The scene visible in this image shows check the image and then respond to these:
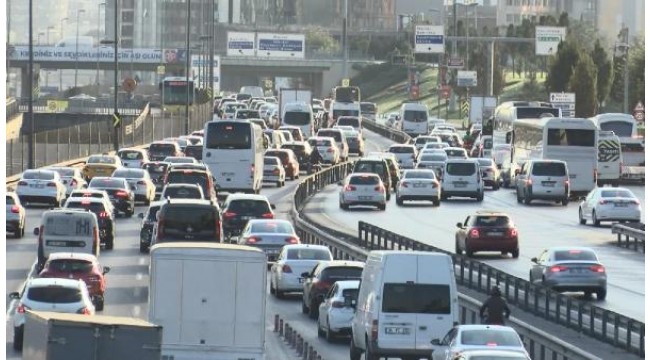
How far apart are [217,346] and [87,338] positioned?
6.10 m

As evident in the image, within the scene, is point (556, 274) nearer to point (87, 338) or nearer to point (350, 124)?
point (87, 338)

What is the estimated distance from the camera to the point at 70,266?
38.0 meters

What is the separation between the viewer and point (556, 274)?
4303 cm

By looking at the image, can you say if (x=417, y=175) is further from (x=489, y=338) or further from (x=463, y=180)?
(x=489, y=338)

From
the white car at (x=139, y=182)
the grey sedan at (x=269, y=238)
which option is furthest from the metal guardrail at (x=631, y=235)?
the white car at (x=139, y=182)

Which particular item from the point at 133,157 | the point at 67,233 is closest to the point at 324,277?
the point at 67,233

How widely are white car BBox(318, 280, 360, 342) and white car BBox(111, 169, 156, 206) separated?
34213 mm

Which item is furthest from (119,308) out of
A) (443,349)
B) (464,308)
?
(443,349)

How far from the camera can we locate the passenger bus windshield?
72688 mm

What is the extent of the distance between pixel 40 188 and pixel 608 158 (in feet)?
102

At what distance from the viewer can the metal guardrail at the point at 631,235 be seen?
2235 inches

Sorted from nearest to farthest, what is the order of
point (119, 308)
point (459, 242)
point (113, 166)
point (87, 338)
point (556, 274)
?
1. point (87, 338)
2. point (119, 308)
3. point (556, 274)
4. point (459, 242)
5. point (113, 166)

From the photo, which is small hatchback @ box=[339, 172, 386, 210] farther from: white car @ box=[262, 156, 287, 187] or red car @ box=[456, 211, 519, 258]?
red car @ box=[456, 211, 519, 258]

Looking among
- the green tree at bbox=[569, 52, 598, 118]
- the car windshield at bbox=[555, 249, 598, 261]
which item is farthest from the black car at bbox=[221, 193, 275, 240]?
the green tree at bbox=[569, 52, 598, 118]
